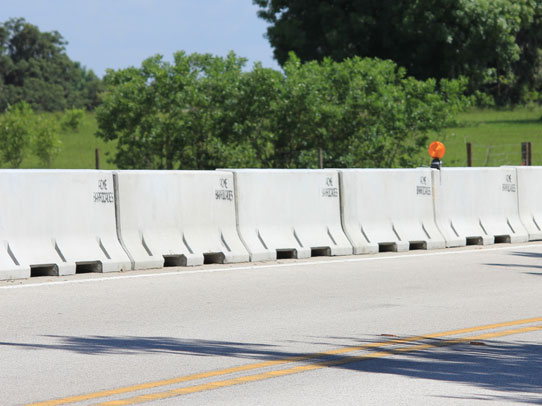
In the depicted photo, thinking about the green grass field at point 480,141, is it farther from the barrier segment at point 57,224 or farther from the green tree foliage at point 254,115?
the barrier segment at point 57,224

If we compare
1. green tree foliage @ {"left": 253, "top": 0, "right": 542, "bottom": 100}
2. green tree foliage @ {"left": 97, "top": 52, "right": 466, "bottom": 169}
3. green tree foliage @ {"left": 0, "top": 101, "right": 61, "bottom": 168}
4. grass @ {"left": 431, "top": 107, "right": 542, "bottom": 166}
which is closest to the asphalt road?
green tree foliage @ {"left": 97, "top": 52, "right": 466, "bottom": 169}

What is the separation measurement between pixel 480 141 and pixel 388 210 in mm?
34471

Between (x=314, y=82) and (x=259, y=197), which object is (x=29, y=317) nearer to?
(x=259, y=197)

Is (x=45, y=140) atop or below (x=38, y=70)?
below

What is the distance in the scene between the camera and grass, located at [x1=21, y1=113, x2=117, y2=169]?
47.3m

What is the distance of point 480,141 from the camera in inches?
1945

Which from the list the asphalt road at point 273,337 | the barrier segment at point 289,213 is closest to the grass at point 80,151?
the barrier segment at point 289,213

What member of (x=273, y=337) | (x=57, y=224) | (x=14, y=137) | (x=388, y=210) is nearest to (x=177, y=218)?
(x=57, y=224)

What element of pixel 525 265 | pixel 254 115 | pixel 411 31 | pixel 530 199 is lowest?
pixel 525 265

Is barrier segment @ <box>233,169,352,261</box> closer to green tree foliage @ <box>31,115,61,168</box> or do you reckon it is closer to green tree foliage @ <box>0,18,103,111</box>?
green tree foliage @ <box>31,115,61,168</box>

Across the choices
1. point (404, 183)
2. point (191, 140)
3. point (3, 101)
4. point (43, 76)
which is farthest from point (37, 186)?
point (43, 76)

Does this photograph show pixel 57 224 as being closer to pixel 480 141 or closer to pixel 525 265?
pixel 525 265

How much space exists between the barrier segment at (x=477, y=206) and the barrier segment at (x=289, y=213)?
2.47 m

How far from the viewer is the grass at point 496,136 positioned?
40719mm
